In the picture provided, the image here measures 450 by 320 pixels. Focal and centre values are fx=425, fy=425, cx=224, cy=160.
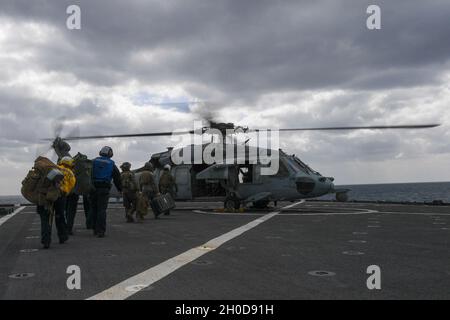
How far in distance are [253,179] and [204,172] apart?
2.19m

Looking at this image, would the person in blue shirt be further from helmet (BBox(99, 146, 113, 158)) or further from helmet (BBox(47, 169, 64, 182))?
helmet (BBox(47, 169, 64, 182))

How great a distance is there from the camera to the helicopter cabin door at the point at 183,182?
19672mm

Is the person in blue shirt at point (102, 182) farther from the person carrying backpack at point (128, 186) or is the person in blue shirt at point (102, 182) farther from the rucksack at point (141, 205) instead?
the rucksack at point (141, 205)

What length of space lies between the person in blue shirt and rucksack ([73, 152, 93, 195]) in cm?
37

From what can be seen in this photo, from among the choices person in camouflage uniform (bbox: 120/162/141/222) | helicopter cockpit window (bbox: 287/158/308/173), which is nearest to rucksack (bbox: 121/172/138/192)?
person in camouflage uniform (bbox: 120/162/141/222)

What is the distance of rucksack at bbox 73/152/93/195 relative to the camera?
34.3 feet

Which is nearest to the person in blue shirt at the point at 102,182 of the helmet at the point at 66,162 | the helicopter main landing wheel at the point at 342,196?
the helmet at the point at 66,162

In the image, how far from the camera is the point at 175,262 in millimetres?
6414

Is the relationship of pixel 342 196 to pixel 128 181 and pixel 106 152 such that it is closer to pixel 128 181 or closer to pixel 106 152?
pixel 128 181

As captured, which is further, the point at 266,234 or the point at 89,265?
the point at 266,234

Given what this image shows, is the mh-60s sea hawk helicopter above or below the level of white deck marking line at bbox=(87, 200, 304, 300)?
above

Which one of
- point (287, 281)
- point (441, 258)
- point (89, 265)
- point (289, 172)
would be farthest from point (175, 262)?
point (289, 172)
